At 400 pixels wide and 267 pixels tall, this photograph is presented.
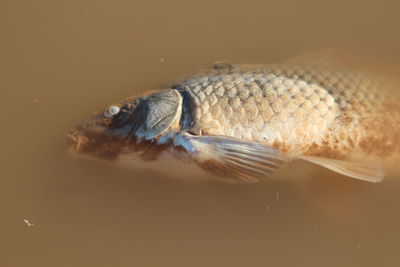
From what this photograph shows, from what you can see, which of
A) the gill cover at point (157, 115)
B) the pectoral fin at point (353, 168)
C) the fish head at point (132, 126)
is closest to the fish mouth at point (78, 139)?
the fish head at point (132, 126)

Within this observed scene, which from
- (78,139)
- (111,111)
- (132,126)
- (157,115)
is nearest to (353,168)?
(157,115)

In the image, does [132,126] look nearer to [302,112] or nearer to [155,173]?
[155,173]

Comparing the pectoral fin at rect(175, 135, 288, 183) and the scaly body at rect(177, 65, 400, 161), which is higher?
the scaly body at rect(177, 65, 400, 161)

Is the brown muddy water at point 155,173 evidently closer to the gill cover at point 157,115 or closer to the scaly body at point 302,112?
the scaly body at point 302,112

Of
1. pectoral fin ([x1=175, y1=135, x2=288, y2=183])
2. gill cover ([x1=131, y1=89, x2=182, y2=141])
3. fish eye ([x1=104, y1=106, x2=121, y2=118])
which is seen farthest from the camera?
fish eye ([x1=104, y1=106, x2=121, y2=118])

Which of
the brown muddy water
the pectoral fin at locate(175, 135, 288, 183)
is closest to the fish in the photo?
the pectoral fin at locate(175, 135, 288, 183)

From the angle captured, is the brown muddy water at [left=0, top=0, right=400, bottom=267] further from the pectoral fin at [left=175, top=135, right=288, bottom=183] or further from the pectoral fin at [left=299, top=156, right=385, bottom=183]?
the pectoral fin at [left=175, top=135, right=288, bottom=183]

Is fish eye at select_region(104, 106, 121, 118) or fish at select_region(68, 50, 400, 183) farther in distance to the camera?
fish eye at select_region(104, 106, 121, 118)
